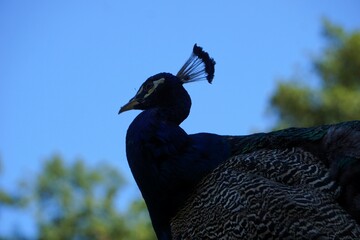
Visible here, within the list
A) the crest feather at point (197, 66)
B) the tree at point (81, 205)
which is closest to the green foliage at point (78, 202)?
the tree at point (81, 205)

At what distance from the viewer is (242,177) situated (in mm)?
4262

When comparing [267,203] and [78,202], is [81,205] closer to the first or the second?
[78,202]

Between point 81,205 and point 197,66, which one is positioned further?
point 81,205

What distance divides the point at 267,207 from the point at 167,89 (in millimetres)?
1300

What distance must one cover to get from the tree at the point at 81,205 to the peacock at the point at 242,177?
11399 mm

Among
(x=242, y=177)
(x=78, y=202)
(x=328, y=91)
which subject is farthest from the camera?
(x=78, y=202)

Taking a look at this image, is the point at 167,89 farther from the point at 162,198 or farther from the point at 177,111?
the point at 162,198

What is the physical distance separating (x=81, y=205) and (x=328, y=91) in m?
6.86

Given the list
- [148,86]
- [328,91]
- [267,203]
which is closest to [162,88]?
[148,86]

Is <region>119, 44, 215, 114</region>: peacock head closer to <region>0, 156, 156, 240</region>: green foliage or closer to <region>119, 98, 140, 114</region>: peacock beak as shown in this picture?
<region>119, 98, 140, 114</region>: peacock beak

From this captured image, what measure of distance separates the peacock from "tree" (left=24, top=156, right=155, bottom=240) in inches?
449

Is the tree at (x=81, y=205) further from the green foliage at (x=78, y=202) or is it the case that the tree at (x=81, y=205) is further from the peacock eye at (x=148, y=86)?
the peacock eye at (x=148, y=86)

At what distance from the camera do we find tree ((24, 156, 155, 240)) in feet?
54.8

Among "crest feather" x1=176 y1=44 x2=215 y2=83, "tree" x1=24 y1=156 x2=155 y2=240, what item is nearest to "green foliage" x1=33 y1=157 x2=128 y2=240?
"tree" x1=24 y1=156 x2=155 y2=240
